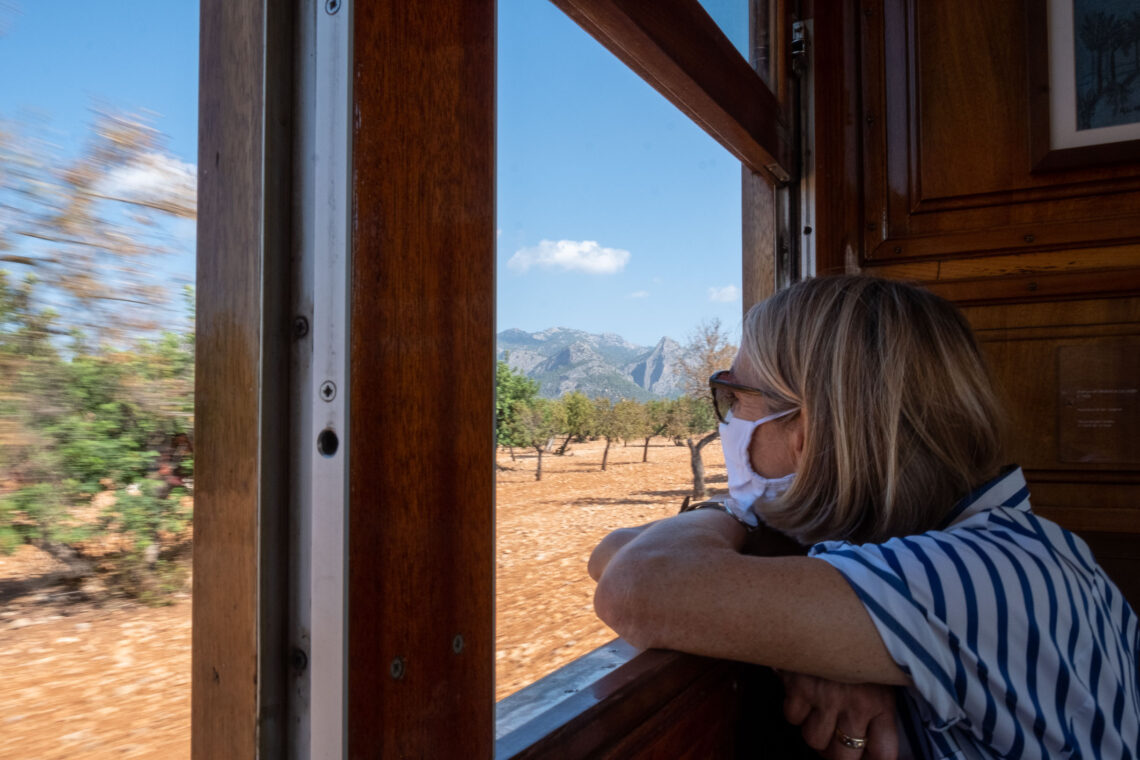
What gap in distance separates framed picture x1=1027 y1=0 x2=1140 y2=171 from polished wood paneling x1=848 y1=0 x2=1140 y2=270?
0.03 metres

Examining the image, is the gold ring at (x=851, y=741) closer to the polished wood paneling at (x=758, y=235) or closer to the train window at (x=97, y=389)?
the train window at (x=97, y=389)

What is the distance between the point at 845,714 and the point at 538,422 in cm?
720

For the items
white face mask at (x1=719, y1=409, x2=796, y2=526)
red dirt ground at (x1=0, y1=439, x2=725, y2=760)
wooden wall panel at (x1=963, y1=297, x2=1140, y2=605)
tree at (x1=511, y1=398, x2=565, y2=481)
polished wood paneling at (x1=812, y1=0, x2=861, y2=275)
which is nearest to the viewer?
red dirt ground at (x1=0, y1=439, x2=725, y2=760)

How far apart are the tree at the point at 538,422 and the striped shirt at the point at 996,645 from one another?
216 inches

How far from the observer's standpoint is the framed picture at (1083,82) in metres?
1.63

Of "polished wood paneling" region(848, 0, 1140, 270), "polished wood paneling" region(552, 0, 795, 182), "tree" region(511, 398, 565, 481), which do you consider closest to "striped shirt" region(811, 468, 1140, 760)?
"polished wood paneling" region(552, 0, 795, 182)

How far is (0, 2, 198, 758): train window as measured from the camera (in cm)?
54

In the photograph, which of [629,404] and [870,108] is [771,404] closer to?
[870,108]

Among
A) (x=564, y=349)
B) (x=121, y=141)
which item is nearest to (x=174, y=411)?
(x=121, y=141)

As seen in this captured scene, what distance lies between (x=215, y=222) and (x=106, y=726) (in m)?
0.39

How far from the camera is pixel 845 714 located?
84 centimetres

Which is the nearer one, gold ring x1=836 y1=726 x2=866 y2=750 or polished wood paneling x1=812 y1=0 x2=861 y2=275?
gold ring x1=836 y1=726 x2=866 y2=750

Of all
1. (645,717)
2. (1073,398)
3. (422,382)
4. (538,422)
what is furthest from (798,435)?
(538,422)

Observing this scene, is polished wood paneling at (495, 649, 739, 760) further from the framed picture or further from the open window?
the framed picture
